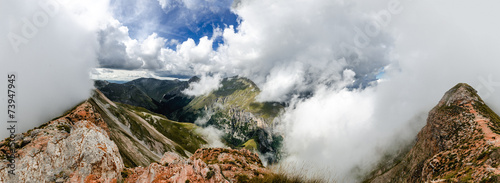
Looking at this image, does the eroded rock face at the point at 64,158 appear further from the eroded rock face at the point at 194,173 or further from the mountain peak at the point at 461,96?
the mountain peak at the point at 461,96

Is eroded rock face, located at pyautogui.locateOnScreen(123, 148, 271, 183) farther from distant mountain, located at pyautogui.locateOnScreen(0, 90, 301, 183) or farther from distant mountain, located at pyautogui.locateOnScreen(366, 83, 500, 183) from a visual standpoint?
distant mountain, located at pyautogui.locateOnScreen(366, 83, 500, 183)

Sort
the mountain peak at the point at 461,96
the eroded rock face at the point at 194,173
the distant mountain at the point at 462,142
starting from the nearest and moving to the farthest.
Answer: the eroded rock face at the point at 194,173, the distant mountain at the point at 462,142, the mountain peak at the point at 461,96

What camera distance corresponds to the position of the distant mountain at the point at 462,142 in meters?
29.4

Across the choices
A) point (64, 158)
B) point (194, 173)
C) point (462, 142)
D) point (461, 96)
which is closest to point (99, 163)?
point (64, 158)

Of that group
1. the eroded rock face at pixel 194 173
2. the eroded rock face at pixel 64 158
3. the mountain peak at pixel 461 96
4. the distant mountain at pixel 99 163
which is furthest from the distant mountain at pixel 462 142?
the eroded rock face at pixel 64 158

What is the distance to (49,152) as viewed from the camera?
2812 centimetres

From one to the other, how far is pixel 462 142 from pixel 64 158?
84341 mm

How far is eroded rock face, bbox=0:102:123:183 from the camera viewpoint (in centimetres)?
2020

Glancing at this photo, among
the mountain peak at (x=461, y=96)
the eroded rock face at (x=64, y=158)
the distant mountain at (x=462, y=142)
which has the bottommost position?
the eroded rock face at (x=64, y=158)

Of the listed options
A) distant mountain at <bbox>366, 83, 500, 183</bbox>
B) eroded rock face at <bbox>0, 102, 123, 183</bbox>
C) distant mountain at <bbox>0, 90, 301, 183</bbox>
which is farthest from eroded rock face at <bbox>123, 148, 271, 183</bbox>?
distant mountain at <bbox>366, 83, 500, 183</bbox>

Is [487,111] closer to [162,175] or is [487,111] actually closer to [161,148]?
[162,175]

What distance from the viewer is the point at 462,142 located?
4938cm

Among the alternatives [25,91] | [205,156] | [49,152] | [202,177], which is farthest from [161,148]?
[202,177]

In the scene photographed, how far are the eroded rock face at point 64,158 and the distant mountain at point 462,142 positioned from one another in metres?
33.8
